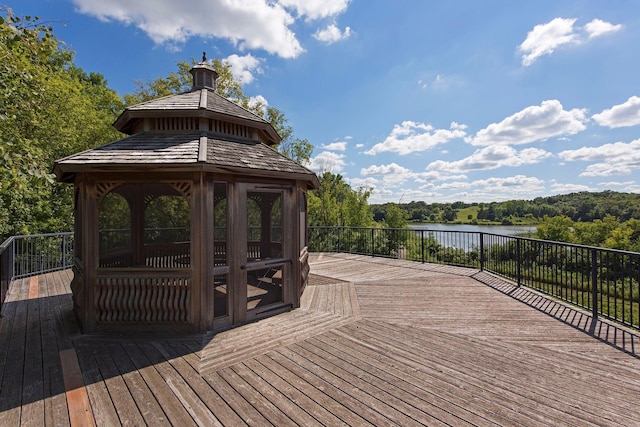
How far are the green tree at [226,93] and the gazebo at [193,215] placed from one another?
9.17 meters

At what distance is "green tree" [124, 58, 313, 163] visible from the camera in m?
15.0

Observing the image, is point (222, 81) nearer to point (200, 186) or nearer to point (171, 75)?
point (171, 75)

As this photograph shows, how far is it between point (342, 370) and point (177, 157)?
3188 millimetres

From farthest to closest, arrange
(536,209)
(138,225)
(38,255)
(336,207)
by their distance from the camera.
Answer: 1. (536,209)
2. (336,207)
3. (38,255)
4. (138,225)

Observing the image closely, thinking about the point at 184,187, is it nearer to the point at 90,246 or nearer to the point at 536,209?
the point at 90,246

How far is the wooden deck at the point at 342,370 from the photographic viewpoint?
2.09 metres

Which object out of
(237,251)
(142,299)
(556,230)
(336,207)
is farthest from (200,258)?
(556,230)

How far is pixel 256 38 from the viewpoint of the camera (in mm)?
9492

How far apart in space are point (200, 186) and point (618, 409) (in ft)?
14.8

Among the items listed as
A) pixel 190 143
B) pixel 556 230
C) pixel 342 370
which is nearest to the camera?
pixel 342 370

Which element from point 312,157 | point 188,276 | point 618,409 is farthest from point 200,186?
point 312,157

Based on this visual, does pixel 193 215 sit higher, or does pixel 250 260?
pixel 193 215

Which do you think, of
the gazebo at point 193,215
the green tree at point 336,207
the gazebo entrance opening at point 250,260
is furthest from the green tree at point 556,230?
the gazebo at point 193,215

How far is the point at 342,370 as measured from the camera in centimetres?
272
